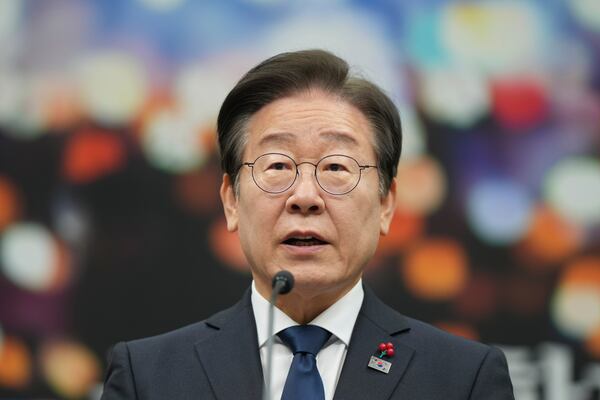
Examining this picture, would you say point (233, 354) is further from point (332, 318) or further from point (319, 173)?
point (319, 173)

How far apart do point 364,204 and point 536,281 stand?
4.45 ft

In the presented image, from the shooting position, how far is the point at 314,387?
6.41 ft

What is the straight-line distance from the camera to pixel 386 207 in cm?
224

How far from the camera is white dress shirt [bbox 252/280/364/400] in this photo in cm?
201

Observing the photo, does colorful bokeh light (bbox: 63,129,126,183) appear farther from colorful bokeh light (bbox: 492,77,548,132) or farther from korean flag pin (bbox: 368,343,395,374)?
korean flag pin (bbox: 368,343,395,374)

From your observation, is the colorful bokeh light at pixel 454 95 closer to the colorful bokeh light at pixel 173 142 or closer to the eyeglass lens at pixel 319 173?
the colorful bokeh light at pixel 173 142

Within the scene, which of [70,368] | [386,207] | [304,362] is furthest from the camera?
[70,368]

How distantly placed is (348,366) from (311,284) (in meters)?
0.18

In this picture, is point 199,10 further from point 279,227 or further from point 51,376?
point 279,227

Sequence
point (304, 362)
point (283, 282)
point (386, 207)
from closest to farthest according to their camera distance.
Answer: point (283, 282), point (304, 362), point (386, 207)

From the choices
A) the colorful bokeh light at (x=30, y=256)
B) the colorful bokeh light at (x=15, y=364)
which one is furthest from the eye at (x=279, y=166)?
the colorful bokeh light at (x=15, y=364)

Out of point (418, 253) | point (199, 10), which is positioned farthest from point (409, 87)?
point (199, 10)

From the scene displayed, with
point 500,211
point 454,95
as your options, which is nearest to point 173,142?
point 454,95

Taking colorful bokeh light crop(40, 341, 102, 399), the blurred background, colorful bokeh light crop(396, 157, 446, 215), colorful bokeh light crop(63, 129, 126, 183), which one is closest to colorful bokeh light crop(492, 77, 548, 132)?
the blurred background
